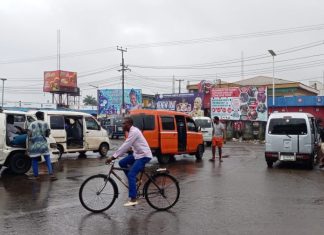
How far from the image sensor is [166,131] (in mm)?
15977

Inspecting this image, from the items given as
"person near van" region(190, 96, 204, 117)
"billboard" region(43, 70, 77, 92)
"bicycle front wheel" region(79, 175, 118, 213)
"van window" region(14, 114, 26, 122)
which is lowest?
"bicycle front wheel" region(79, 175, 118, 213)

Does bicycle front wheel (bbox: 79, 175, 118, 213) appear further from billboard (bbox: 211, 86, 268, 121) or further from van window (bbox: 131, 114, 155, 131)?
billboard (bbox: 211, 86, 268, 121)

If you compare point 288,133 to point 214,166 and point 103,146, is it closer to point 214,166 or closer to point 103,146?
point 214,166

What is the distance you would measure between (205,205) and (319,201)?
7.76ft

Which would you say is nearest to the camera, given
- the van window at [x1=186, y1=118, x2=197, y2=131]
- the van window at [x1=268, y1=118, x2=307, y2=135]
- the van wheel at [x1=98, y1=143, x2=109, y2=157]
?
the van window at [x1=268, y1=118, x2=307, y2=135]

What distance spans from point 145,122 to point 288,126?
498 centimetres

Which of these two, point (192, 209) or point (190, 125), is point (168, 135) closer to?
point (190, 125)

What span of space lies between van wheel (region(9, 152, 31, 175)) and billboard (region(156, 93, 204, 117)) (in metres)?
27.9

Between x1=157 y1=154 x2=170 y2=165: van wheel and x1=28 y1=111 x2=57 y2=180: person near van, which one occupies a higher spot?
x1=28 y1=111 x2=57 y2=180: person near van

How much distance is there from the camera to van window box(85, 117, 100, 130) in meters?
18.3

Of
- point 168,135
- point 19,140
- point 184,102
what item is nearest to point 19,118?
point 19,140

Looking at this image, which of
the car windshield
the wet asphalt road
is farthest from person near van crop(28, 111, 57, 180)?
the car windshield

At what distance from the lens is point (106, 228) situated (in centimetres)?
650

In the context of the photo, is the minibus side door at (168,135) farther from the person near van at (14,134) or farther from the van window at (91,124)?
the person near van at (14,134)
